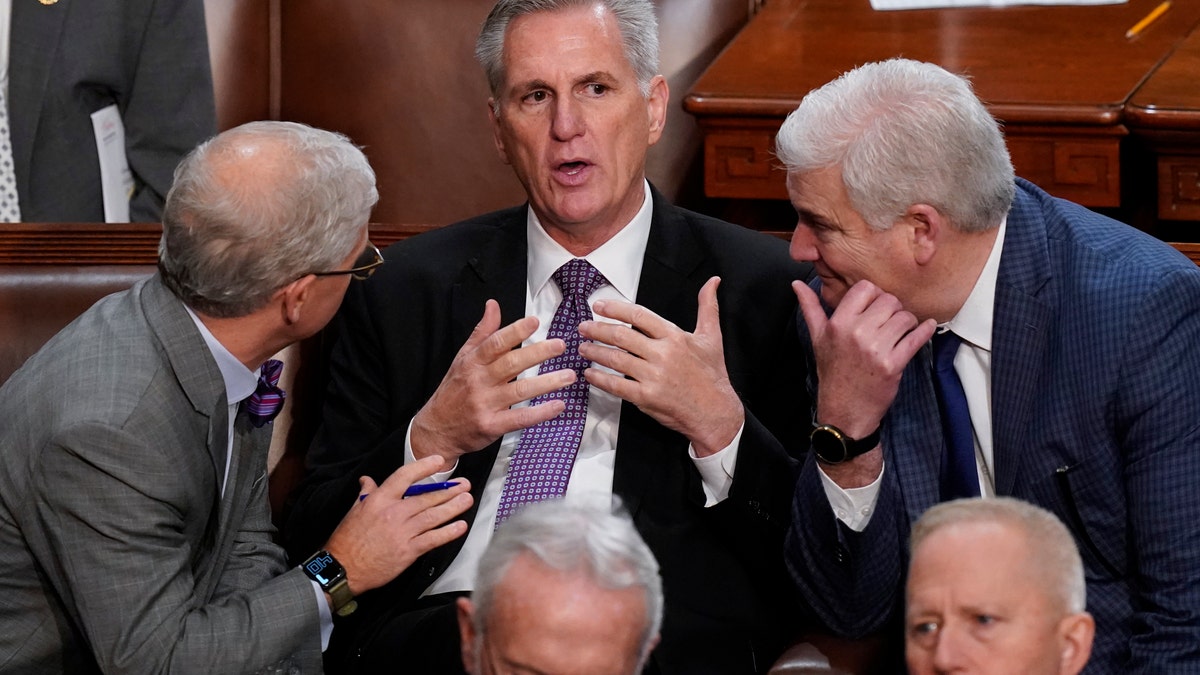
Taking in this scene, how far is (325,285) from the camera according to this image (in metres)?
2.08

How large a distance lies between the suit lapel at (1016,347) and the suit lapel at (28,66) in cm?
209

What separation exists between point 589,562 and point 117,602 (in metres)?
0.65

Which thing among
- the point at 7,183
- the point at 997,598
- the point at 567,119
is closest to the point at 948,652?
the point at 997,598

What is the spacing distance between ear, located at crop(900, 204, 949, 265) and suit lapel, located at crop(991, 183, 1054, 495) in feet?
0.32

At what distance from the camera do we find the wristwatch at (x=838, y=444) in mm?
2066

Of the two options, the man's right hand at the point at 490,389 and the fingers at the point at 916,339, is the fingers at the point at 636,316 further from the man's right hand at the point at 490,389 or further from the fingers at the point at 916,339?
the fingers at the point at 916,339

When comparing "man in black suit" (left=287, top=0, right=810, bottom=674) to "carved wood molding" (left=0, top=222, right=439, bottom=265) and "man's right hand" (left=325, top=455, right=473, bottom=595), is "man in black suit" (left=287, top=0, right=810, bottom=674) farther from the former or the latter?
"carved wood molding" (left=0, top=222, right=439, bottom=265)

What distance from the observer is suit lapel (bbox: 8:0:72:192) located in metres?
3.18

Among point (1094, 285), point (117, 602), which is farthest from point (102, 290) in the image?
point (1094, 285)

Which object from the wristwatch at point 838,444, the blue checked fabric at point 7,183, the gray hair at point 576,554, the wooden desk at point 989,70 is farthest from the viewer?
the blue checked fabric at point 7,183

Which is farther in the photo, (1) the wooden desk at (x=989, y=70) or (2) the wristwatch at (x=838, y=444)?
(1) the wooden desk at (x=989, y=70)

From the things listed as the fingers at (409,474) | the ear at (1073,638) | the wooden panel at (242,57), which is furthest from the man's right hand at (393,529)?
the wooden panel at (242,57)

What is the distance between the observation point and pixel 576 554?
1.58 metres

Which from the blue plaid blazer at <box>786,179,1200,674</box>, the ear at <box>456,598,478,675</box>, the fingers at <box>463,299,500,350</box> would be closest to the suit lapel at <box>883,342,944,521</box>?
the blue plaid blazer at <box>786,179,1200,674</box>
